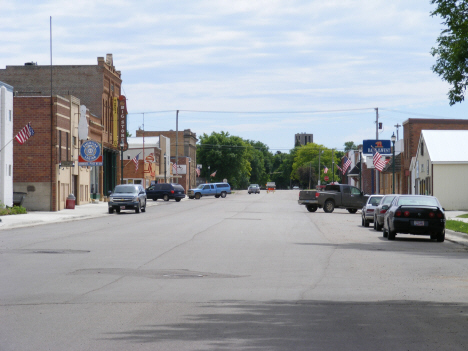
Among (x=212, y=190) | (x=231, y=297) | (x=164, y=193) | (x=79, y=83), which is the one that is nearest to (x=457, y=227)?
(x=231, y=297)

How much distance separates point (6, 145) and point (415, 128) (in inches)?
1333

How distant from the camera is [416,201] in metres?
22.8

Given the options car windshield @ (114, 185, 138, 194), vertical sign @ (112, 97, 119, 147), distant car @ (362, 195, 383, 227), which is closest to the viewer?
distant car @ (362, 195, 383, 227)

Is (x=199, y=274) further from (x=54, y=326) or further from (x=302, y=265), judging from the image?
(x=54, y=326)

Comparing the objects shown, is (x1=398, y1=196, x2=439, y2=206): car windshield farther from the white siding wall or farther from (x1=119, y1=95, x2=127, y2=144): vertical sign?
(x1=119, y1=95, x2=127, y2=144): vertical sign

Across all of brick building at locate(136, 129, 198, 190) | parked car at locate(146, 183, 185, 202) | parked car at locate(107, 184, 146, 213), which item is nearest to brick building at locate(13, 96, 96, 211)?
parked car at locate(107, 184, 146, 213)

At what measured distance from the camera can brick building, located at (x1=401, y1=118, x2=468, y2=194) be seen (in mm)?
58781

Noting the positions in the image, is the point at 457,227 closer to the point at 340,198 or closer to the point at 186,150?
the point at 340,198

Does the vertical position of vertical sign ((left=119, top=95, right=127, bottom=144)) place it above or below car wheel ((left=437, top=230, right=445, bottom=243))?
above

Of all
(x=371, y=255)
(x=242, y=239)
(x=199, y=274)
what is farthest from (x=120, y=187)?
(x=199, y=274)

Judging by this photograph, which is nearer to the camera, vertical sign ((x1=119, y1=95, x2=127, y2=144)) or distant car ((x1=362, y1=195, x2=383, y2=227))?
distant car ((x1=362, y1=195, x2=383, y2=227))

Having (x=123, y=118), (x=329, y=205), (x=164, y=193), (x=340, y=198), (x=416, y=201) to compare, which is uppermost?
(x=123, y=118)

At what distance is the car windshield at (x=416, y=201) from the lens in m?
22.5

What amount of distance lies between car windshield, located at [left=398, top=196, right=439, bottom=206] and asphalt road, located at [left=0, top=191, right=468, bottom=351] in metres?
2.93
